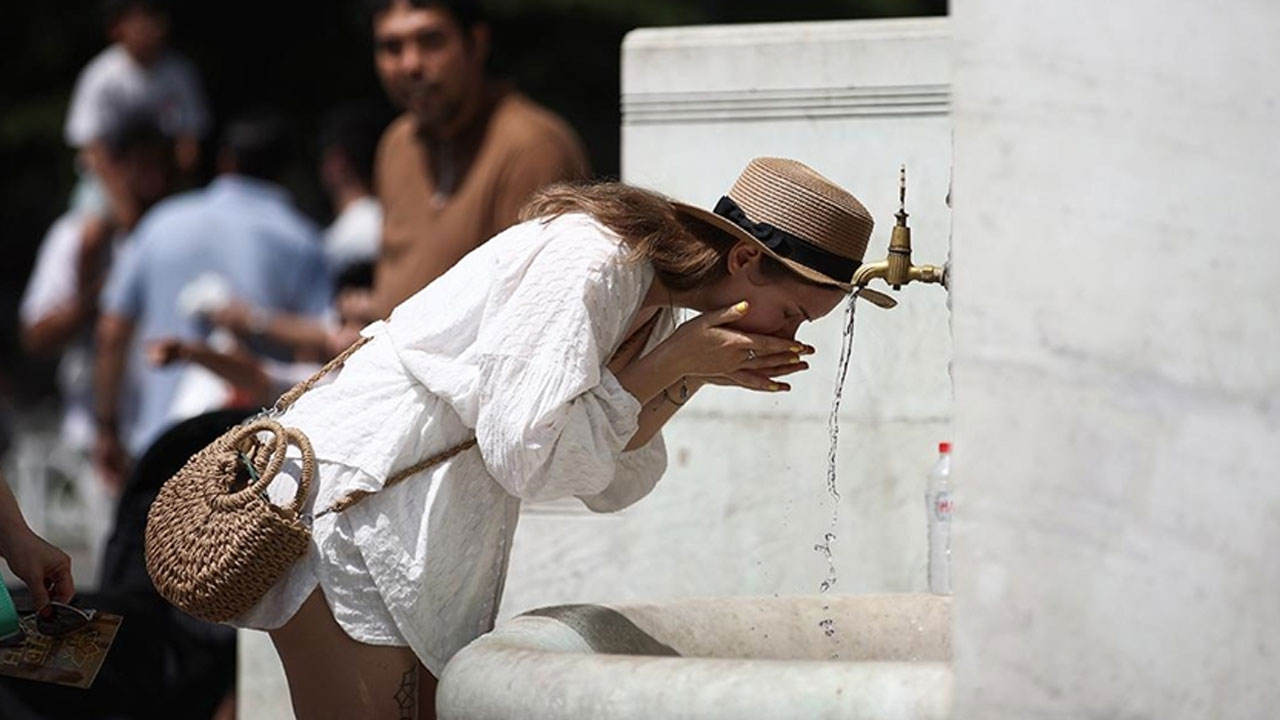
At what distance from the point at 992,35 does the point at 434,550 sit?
1.21 meters

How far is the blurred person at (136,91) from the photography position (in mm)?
9383

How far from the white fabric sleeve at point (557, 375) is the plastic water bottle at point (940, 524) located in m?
1.00

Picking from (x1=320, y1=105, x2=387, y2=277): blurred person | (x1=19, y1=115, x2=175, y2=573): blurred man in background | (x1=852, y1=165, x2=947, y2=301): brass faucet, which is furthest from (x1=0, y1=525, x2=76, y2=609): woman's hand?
(x1=19, y1=115, x2=175, y2=573): blurred man in background

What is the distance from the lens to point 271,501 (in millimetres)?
3393

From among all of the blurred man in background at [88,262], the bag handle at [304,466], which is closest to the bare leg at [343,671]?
the bag handle at [304,466]

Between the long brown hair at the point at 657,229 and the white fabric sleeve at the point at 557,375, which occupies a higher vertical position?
the long brown hair at the point at 657,229

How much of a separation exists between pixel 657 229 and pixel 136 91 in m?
6.63

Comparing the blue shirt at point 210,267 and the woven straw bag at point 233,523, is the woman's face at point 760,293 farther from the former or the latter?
the blue shirt at point 210,267

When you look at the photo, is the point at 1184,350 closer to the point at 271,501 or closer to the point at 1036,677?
the point at 1036,677

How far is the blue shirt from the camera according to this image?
7562 mm

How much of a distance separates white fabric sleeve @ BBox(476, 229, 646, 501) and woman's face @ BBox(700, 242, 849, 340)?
6.4 inches

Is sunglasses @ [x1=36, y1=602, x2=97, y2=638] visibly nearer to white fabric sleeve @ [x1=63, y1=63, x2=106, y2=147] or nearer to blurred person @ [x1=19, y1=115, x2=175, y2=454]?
blurred person @ [x1=19, y1=115, x2=175, y2=454]

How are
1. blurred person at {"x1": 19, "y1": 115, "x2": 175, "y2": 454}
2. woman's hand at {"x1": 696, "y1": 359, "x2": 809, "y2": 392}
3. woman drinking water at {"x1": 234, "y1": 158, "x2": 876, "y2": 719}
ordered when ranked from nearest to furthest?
woman drinking water at {"x1": 234, "y1": 158, "x2": 876, "y2": 719}
woman's hand at {"x1": 696, "y1": 359, "x2": 809, "y2": 392}
blurred person at {"x1": 19, "y1": 115, "x2": 175, "y2": 454}

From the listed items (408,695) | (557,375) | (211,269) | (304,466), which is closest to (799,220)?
(557,375)
